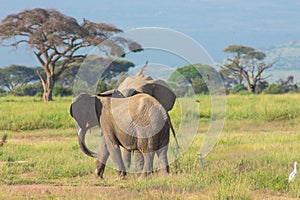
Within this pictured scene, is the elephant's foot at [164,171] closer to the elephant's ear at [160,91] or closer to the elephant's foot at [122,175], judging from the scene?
the elephant's foot at [122,175]

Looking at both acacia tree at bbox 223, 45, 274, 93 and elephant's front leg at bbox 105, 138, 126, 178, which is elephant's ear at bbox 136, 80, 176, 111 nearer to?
elephant's front leg at bbox 105, 138, 126, 178

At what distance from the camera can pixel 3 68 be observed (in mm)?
44719

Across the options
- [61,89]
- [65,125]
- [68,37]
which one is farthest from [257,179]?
[61,89]

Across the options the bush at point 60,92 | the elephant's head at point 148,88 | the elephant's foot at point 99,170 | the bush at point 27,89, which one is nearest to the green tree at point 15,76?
the bush at point 27,89

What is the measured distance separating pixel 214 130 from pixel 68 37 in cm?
1767

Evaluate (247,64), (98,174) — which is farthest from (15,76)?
(98,174)

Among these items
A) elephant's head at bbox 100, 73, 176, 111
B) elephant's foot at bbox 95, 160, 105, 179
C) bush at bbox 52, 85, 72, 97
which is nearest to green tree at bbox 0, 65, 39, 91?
bush at bbox 52, 85, 72, 97

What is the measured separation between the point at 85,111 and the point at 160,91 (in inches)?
50.5

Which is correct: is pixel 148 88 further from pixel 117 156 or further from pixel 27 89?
pixel 27 89

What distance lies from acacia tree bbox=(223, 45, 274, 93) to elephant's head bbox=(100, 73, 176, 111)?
113 feet

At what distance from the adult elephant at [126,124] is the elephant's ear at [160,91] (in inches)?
31.3

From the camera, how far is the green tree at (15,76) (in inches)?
1741

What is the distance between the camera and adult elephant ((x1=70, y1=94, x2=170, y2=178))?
7.26m

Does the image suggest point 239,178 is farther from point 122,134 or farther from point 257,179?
point 122,134
